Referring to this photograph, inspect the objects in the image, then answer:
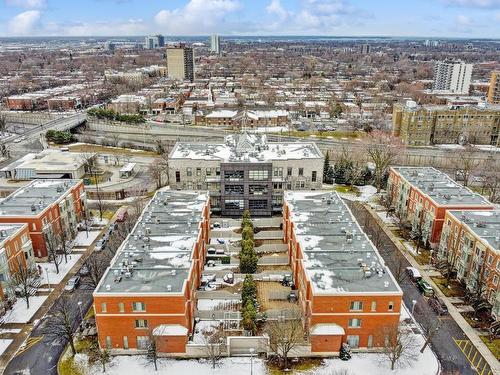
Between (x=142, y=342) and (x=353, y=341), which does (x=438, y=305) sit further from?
(x=142, y=342)

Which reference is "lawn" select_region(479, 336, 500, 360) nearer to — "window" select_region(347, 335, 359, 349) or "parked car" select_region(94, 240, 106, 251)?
"window" select_region(347, 335, 359, 349)

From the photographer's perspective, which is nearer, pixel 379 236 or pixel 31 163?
pixel 379 236

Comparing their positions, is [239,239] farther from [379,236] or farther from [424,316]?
[424,316]

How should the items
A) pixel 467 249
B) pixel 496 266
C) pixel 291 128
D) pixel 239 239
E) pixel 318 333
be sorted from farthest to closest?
pixel 291 128 → pixel 239 239 → pixel 467 249 → pixel 496 266 → pixel 318 333

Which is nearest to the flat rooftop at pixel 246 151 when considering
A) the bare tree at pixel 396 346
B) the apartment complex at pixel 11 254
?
the apartment complex at pixel 11 254

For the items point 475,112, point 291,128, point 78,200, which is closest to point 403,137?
point 475,112

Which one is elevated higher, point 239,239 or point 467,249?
point 467,249
